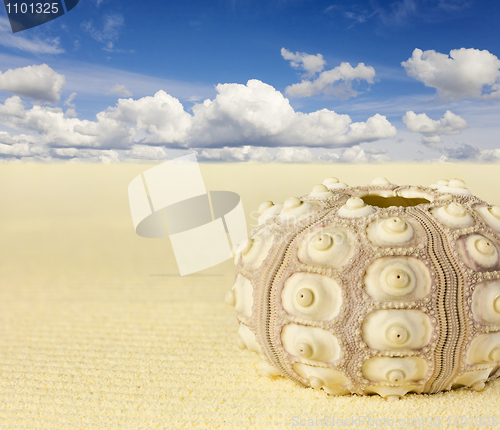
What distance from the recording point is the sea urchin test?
216cm

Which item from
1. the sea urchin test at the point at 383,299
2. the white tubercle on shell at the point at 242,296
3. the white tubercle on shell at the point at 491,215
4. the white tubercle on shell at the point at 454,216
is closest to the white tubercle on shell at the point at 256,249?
the sea urchin test at the point at 383,299

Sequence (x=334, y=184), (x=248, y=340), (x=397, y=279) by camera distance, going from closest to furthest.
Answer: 1. (x=397, y=279)
2. (x=248, y=340)
3. (x=334, y=184)

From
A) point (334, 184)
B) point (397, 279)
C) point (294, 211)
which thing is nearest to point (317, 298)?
point (397, 279)

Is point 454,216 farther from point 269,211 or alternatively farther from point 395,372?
point 269,211

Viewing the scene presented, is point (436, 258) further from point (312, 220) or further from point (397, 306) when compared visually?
point (312, 220)

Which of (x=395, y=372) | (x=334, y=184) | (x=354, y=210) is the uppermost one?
(x=334, y=184)

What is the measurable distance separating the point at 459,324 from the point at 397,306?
0.38m

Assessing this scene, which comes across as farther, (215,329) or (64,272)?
(64,272)

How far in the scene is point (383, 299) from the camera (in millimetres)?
2150

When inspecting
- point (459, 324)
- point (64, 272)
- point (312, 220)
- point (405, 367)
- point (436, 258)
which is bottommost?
point (64, 272)

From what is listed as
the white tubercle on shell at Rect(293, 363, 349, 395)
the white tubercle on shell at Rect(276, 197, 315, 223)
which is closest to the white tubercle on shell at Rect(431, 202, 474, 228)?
the white tubercle on shell at Rect(276, 197, 315, 223)

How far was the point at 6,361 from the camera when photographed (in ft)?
11.4

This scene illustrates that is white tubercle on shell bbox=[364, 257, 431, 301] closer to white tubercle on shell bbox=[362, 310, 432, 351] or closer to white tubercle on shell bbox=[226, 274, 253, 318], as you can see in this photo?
white tubercle on shell bbox=[362, 310, 432, 351]

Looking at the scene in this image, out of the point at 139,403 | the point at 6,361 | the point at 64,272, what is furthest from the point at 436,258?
the point at 64,272
